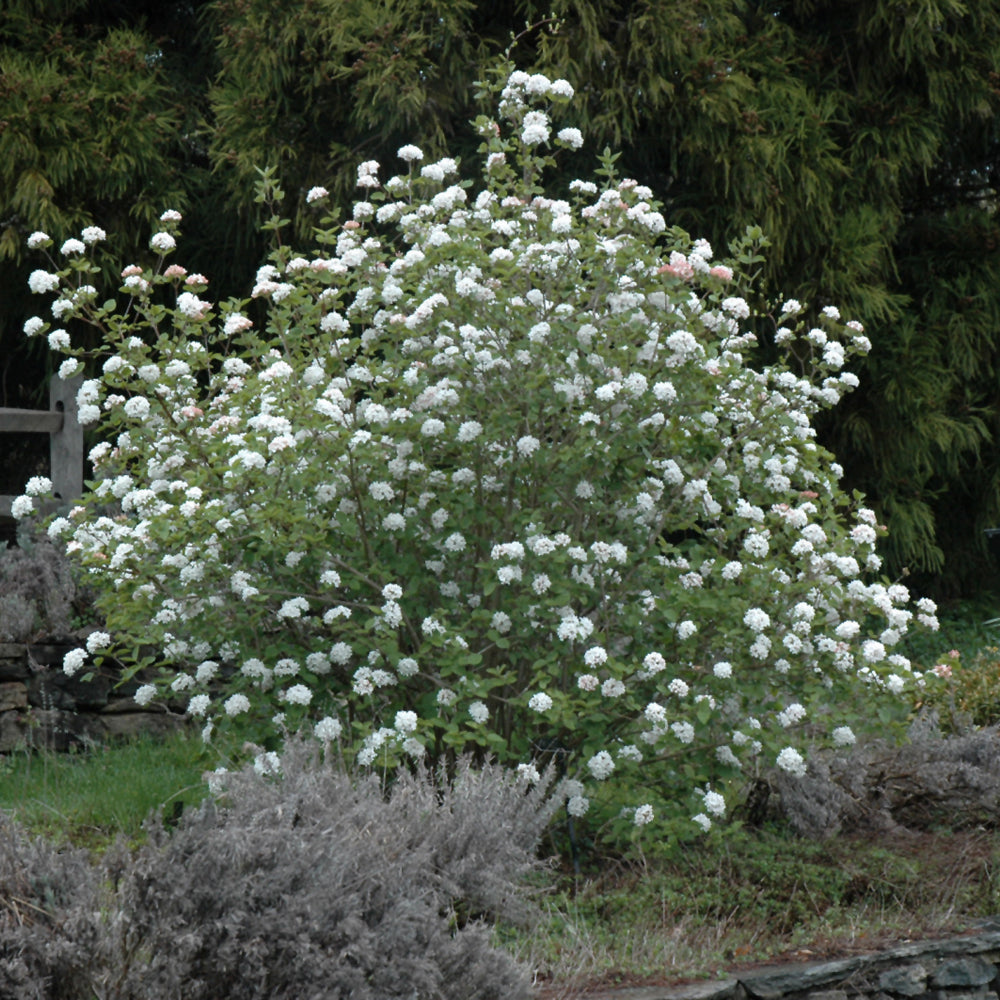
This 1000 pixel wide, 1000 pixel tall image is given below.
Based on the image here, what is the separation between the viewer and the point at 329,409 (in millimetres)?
3695

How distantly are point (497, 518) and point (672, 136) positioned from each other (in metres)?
4.48

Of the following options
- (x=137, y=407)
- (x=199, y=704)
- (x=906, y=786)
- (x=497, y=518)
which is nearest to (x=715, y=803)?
(x=497, y=518)

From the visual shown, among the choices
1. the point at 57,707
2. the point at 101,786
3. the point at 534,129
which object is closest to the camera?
the point at 534,129

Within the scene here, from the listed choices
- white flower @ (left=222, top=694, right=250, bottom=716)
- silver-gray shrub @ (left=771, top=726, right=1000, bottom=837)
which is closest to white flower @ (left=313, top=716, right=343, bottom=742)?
white flower @ (left=222, top=694, right=250, bottom=716)

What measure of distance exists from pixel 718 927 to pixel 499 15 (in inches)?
248

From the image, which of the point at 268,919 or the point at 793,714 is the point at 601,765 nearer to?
the point at 793,714

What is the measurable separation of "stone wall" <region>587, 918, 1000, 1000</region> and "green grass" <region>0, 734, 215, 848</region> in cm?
157

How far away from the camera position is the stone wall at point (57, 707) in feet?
18.9

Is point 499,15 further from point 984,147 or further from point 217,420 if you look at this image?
point 217,420

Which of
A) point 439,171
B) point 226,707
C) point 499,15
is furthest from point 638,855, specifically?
point 499,15

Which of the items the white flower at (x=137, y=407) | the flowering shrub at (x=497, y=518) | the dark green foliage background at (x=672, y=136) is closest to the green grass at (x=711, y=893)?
the flowering shrub at (x=497, y=518)

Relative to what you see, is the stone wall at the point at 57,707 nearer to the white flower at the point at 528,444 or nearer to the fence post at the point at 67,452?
the fence post at the point at 67,452

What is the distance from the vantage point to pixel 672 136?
7.86 meters

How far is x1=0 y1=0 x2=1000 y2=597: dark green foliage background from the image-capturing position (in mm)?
7508
